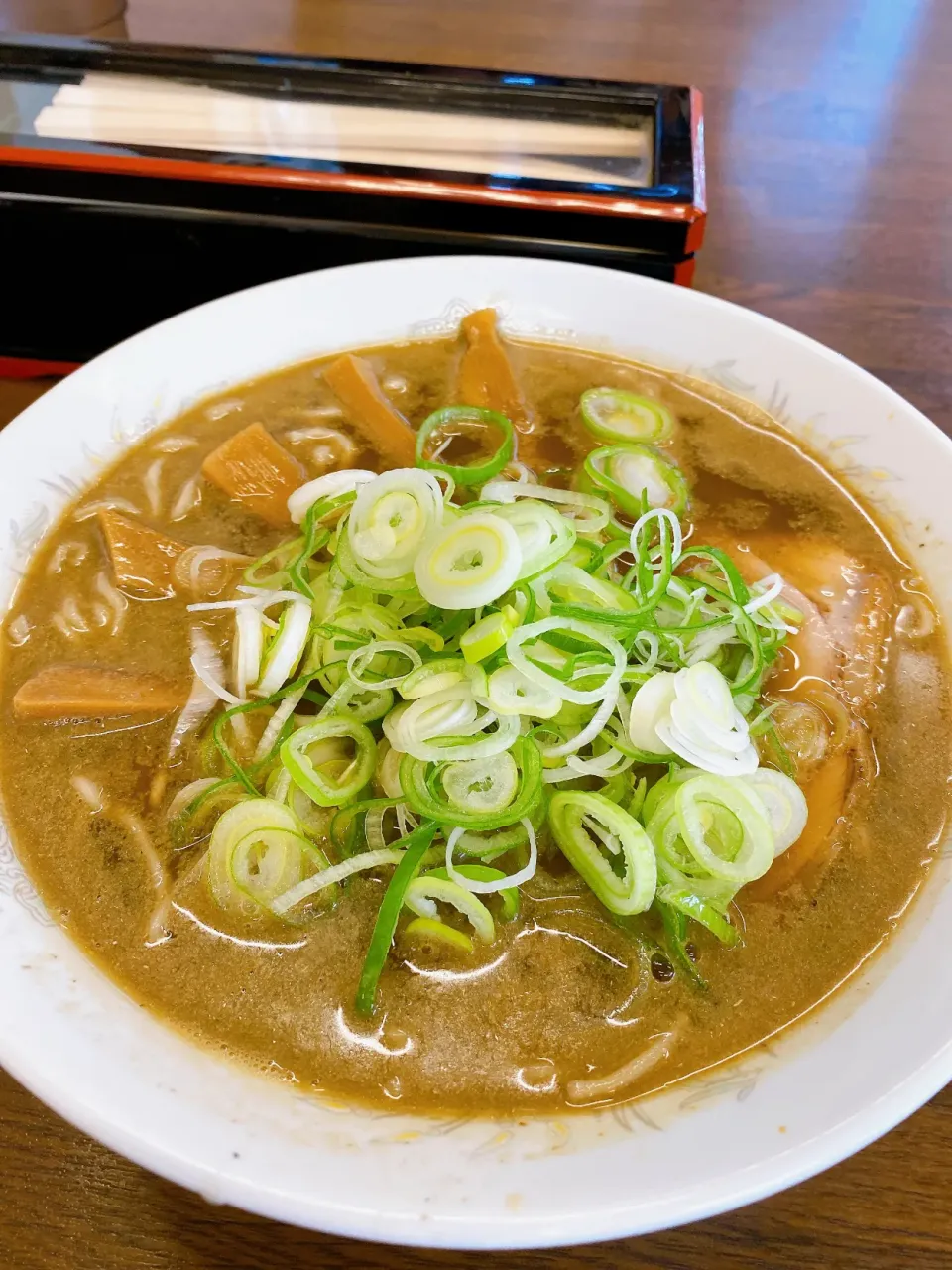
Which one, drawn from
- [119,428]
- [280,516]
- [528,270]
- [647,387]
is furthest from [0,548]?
[647,387]

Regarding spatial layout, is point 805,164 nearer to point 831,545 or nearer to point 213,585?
point 831,545

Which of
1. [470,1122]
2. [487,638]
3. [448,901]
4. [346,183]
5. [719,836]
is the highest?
[346,183]

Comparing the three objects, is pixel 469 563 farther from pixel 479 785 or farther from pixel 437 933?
pixel 437 933

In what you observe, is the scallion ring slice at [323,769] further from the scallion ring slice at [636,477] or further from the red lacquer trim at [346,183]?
the red lacquer trim at [346,183]

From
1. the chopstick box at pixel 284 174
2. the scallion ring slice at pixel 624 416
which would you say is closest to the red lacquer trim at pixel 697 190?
the chopstick box at pixel 284 174

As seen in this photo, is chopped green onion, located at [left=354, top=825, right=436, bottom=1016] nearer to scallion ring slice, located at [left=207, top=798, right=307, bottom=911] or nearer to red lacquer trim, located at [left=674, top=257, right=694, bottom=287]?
scallion ring slice, located at [left=207, top=798, right=307, bottom=911]

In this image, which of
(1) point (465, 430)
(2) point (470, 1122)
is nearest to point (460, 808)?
(2) point (470, 1122)

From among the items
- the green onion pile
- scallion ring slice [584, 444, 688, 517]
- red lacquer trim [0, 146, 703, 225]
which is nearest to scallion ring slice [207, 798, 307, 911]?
the green onion pile

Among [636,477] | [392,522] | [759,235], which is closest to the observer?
[392,522]
